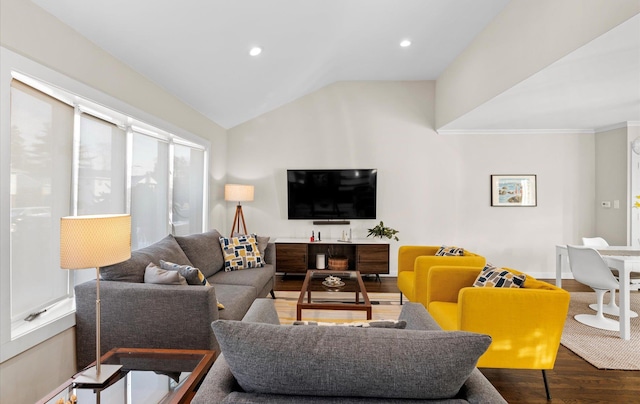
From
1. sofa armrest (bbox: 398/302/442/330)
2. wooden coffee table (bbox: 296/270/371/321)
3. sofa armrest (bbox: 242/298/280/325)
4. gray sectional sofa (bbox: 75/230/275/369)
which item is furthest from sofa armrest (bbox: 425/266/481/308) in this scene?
gray sectional sofa (bbox: 75/230/275/369)

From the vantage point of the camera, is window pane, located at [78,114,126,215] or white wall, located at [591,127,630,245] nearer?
window pane, located at [78,114,126,215]

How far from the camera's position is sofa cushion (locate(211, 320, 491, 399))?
895 mm

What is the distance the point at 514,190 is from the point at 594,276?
6.89 feet

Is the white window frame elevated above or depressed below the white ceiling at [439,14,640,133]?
below

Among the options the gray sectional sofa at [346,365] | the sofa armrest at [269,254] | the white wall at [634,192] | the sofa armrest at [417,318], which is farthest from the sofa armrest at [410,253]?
the white wall at [634,192]

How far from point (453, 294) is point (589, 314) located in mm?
2070

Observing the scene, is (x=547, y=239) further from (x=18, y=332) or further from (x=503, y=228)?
(x=18, y=332)

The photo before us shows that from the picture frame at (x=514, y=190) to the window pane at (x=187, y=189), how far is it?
4.61 meters

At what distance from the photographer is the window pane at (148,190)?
3018 mm

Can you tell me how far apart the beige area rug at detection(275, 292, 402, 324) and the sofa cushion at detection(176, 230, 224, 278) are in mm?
882

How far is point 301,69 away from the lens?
4043 mm

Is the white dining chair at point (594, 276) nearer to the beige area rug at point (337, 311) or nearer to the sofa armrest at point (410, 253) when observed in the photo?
the sofa armrest at point (410, 253)

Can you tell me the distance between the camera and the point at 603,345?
2762 mm

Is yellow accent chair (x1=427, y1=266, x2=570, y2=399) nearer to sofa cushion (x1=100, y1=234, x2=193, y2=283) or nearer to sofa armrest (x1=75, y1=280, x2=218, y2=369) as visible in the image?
sofa armrest (x1=75, y1=280, x2=218, y2=369)
